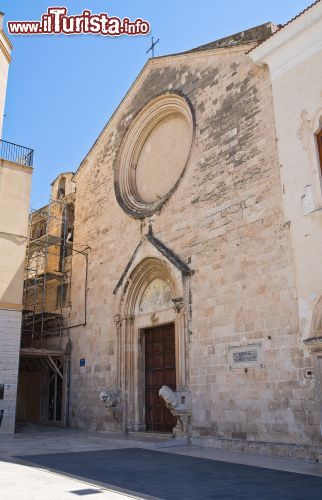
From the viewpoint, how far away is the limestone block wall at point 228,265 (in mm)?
8500

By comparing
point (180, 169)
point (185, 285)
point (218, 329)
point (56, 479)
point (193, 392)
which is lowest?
point (56, 479)

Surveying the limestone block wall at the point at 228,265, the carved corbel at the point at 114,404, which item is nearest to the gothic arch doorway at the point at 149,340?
the carved corbel at the point at 114,404

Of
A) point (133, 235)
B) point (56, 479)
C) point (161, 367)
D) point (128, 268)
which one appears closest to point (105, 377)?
point (161, 367)

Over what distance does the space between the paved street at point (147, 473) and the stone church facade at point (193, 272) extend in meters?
1.02

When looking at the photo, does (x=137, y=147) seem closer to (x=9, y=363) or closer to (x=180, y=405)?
(x=9, y=363)

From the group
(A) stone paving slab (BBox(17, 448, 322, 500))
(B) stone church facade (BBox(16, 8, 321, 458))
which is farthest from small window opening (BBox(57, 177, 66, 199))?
(A) stone paving slab (BBox(17, 448, 322, 500))

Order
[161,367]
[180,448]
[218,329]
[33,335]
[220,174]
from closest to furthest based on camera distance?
[180,448]
[218,329]
[220,174]
[161,367]
[33,335]

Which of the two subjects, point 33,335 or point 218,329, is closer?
point 218,329

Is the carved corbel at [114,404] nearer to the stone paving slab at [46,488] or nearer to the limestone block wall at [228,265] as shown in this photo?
the limestone block wall at [228,265]

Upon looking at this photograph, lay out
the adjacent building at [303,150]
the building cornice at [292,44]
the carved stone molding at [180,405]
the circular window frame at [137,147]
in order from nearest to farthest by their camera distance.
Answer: the adjacent building at [303,150] → the building cornice at [292,44] → the carved stone molding at [180,405] → the circular window frame at [137,147]

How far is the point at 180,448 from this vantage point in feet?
30.3

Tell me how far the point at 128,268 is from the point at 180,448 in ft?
15.8

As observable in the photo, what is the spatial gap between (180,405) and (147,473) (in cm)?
374

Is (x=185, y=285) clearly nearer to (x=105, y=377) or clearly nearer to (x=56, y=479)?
(x=105, y=377)
